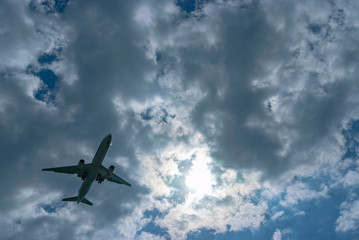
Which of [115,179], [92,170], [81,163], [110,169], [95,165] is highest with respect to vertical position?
[115,179]

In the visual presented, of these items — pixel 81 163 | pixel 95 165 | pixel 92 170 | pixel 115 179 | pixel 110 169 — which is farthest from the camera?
pixel 115 179

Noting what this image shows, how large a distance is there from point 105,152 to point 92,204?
34.4 m

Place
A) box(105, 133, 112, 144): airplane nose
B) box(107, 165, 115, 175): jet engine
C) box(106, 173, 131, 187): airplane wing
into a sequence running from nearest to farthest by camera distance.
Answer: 1. box(105, 133, 112, 144): airplane nose
2. box(107, 165, 115, 175): jet engine
3. box(106, 173, 131, 187): airplane wing

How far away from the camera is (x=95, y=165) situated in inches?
3063

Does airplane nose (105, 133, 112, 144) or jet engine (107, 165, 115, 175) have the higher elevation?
airplane nose (105, 133, 112, 144)

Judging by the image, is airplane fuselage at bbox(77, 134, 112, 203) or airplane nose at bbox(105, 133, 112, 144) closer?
airplane nose at bbox(105, 133, 112, 144)

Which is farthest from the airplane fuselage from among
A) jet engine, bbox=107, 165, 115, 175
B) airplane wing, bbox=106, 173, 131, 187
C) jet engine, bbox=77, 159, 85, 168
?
airplane wing, bbox=106, 173, 131, 187

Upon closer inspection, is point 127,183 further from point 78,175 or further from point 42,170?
point 42,170

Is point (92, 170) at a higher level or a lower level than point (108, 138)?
lower

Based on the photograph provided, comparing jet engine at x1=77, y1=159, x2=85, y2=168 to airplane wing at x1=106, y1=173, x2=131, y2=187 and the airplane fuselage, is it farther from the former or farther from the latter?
airplane wing at x1=106, y1=173, x2=131, y2=187

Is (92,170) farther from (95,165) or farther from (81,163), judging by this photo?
(81,163)

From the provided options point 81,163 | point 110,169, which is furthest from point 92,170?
point 110,169

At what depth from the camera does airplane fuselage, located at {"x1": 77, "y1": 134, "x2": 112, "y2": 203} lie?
73.6 metres

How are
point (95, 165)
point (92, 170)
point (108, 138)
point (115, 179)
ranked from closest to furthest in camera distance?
point (108, 138)
point (95, 165)
point (92, 170)
point (115, 179)
